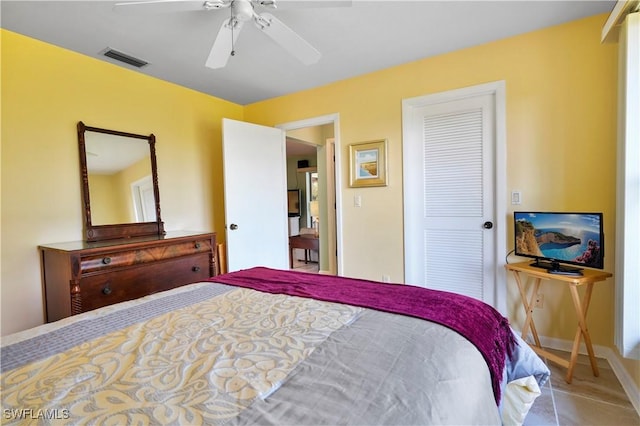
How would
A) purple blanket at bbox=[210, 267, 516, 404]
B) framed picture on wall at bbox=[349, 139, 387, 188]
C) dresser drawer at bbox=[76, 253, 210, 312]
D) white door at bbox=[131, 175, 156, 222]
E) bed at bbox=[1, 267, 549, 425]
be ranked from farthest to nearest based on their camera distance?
framed picture on wall at bbox=[349, 139, 387, 188], white door at bbox=[131, 175, 156, 222], dresser drawer at bbox=[76, 253, 210, 312], purple blanket at bbox=[210, 267, 516, 404], bed at bbox=[1, 267, 549, 425]

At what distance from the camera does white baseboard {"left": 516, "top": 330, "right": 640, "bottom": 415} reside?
167cm

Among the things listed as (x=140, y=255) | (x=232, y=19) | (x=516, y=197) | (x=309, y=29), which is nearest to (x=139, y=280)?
(x=140, y=255)

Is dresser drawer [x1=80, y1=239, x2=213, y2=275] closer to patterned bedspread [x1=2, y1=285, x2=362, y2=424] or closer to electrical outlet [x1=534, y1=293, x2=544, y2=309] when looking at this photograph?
patterned bedspread [x1=2, y1=285, x2=362, y2=424]

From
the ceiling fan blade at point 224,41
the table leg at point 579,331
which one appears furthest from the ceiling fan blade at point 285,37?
the table leg at point 579,331

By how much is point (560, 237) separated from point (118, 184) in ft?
11.2

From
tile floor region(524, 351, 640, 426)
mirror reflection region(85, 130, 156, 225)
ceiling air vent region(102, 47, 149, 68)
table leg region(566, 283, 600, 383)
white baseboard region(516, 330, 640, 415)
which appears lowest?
tile floor region(524, 351, 640, 426)

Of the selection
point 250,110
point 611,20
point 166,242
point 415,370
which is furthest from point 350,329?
point 250,110

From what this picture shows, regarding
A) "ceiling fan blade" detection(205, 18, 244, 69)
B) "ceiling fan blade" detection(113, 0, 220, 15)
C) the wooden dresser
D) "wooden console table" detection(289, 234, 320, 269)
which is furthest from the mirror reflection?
"wooden console table" detection(289, 234, 320, 269)

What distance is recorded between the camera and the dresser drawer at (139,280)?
2.03 metres

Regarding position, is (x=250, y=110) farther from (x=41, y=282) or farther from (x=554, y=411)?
(x=554, y=411)

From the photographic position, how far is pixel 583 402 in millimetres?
1680

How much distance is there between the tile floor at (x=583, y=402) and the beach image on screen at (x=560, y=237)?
72 centimetres

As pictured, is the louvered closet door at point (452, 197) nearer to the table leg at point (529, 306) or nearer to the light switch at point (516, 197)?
the light switch at point (516, 197)

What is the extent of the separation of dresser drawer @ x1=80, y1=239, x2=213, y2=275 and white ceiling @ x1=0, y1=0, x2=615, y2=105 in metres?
1.54
